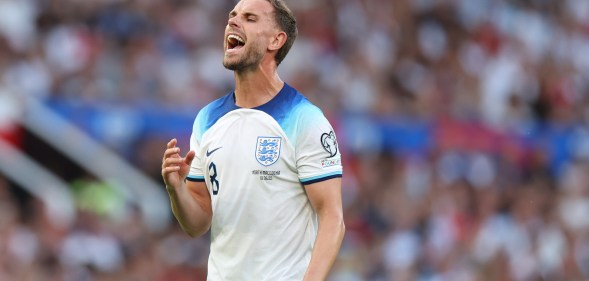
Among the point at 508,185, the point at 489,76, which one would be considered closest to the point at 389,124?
the point at 508,185

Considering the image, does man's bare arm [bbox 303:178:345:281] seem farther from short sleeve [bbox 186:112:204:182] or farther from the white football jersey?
short sleeve [bbox 186:112:204:182]

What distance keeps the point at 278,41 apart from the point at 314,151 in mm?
598

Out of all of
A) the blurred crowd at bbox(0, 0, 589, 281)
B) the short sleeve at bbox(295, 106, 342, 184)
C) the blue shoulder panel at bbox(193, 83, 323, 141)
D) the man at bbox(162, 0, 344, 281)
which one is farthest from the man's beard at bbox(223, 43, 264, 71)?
the blurred crowd at bbox(0, 0, 589, 281)

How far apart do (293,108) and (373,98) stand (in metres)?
9.13

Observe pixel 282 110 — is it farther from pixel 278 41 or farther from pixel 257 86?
pixel 278 41

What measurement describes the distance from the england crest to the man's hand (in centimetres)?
32

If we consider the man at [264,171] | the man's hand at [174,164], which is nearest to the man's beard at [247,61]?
the man at [264,171]

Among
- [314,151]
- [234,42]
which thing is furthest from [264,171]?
[234,42]

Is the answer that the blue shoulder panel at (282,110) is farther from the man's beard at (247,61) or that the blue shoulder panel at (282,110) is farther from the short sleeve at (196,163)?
the man's beard at (247,61)

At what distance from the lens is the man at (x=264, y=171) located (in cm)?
605

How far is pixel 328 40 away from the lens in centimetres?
1595

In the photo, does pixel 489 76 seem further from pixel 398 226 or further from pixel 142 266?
pixel 142 266

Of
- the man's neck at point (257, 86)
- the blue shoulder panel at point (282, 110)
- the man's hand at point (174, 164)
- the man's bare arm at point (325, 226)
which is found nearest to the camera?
the man's bare arm at point (325, 226)

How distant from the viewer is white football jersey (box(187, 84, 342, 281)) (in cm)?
607
